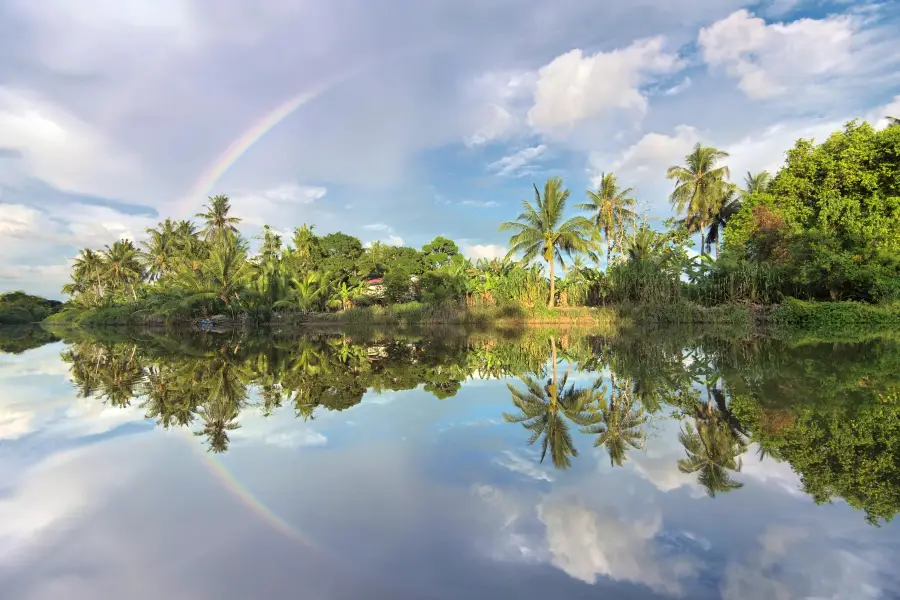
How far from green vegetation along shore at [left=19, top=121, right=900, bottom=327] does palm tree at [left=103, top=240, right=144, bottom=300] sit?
977 cm

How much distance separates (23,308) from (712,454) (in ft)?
229

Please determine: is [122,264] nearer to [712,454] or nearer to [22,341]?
[22,341]

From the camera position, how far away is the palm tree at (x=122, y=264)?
4416cm

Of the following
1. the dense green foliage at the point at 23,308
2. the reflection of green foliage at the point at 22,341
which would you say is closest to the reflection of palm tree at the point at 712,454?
the reflection of green foliage at the point at 22,341

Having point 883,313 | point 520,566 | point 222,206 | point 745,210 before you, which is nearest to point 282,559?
point 520,566

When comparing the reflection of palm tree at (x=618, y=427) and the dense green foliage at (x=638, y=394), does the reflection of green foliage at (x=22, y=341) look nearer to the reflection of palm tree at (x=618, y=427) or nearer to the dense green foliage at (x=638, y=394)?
the dense green foliage at (x=638, y=394)

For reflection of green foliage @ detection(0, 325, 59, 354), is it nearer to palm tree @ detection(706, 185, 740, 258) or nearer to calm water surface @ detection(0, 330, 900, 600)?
calm water surface @ detection(0, 330, 900, 600)

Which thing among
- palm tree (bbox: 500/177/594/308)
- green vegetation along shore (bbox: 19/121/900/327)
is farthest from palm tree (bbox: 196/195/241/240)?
palm tree (bbox: 500/177/594/308)

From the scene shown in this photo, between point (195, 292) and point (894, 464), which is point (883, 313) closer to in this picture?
point (894, 464)

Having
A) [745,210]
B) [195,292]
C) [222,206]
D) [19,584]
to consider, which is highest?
[222,206]

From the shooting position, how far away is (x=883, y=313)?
16.7 metres

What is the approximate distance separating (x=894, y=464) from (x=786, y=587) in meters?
1.87

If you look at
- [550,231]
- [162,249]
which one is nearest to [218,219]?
[162,249]

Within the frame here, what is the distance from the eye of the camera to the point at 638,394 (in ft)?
18.1
